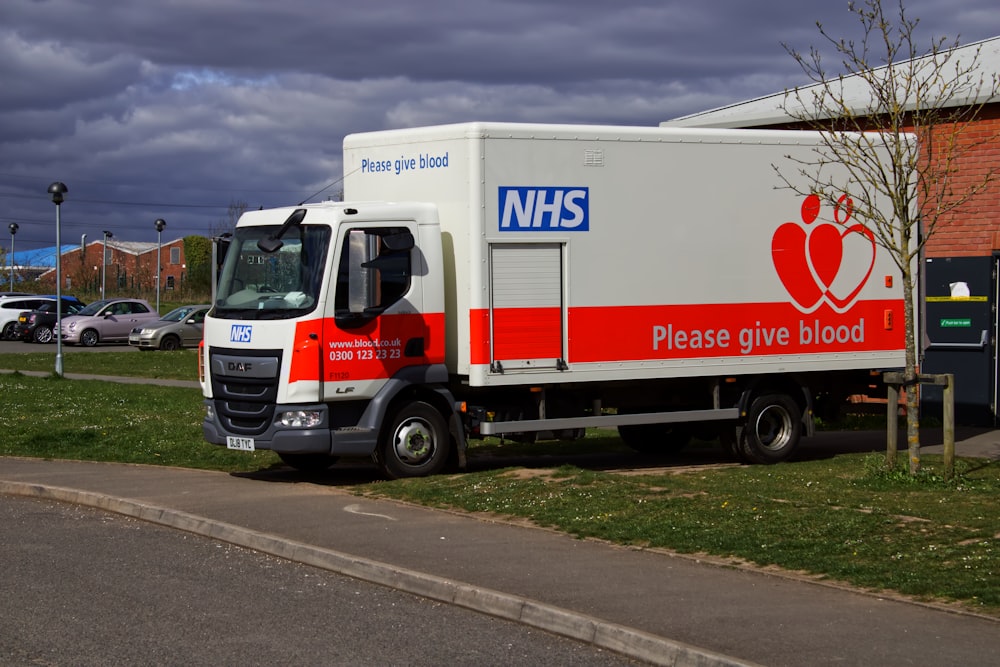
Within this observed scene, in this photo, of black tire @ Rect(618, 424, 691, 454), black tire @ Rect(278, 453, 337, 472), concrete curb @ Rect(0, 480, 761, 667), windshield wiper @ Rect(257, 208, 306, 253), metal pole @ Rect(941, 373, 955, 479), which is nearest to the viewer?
concrete curb @ Rect(0, 480, 761, 667)

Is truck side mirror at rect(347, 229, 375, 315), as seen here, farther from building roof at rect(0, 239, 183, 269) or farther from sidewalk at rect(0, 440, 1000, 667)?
building roof at rect(0, 239, 183, 269)

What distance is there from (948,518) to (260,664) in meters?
6.06

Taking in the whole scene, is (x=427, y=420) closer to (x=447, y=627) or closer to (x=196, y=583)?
(x=196, y=583)

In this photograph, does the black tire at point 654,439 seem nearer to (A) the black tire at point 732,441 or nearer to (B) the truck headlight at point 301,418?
(A) the black tire at point 732,441

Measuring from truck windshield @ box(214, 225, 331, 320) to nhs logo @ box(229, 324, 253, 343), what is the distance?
0.10m

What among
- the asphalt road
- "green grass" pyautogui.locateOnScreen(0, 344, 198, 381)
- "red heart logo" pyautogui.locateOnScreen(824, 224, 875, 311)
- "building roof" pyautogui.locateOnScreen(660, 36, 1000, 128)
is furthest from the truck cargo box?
"green grass" pyautogui.locateOnScreen(0, 344, 198, 381)

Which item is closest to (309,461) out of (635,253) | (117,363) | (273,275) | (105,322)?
(273,275)

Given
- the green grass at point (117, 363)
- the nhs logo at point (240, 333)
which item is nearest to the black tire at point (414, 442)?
the nhs logo at point (240, 333)

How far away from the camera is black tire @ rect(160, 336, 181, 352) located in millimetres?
43031

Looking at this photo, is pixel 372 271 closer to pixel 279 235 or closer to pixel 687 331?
pixel 279 235

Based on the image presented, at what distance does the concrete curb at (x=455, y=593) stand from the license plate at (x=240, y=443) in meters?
1.47

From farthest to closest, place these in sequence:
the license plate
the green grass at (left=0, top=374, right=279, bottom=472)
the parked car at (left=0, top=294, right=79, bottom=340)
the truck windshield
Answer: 1. the parked car at (left=0, top=294, right=79, bottom=340)
2. the green grass at (left=0, top=374, right=279, bottom=472)
3. the license plate
4. the truck windshield

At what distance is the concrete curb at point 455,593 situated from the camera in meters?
6.86

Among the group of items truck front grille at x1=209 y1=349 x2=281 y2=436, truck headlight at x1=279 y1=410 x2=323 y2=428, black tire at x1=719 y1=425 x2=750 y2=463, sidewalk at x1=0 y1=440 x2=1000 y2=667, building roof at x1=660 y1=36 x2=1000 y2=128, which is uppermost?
building roof at x1=660 y1=36 x2=1000 y2=128
